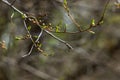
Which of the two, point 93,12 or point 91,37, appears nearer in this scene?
point 93,12

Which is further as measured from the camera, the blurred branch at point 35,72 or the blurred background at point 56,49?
the blurred branch at point 35,72

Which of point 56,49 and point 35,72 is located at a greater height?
point 56,49

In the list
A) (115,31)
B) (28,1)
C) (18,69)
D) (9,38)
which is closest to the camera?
(28,1)

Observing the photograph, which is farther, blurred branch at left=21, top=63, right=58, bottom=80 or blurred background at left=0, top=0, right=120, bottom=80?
blurred branch at left=21, top=63, right=58, bottom=80

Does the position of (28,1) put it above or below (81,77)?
above

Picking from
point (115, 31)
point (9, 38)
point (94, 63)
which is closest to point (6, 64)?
point (9, 38)

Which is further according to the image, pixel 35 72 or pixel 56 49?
pixel 35 72

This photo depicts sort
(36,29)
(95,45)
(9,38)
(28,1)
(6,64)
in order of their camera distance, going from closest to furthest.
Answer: (36,29) < (28,1) < (9,38) < (6,64) < (95,45)

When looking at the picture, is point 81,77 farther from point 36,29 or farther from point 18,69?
point 36,29
